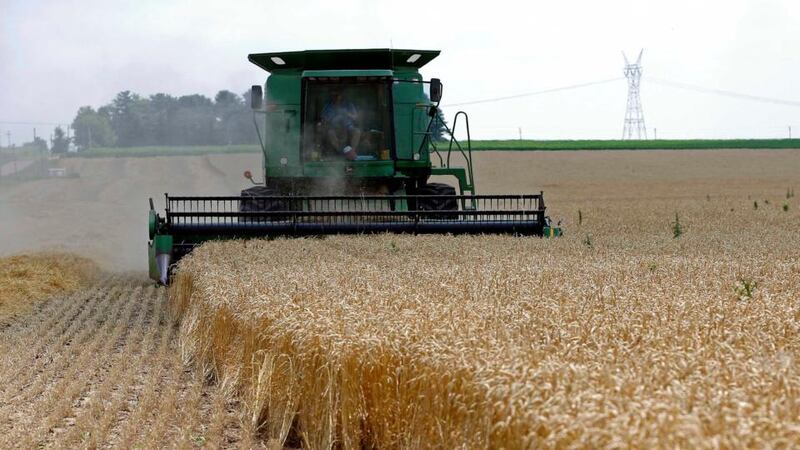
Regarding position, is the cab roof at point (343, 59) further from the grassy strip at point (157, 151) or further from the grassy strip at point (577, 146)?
the grassy strip at point (577, 146)

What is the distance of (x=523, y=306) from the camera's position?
20.0 ft

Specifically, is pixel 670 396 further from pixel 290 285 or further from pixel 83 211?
pixel 83 211

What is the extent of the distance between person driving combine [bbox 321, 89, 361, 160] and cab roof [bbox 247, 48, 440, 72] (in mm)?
538

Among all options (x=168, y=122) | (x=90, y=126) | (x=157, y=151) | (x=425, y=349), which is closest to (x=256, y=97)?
(x=425, y=349)

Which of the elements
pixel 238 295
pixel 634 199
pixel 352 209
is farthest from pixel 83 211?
pixel 238 295

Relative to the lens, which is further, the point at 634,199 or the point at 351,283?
the point at 634,199

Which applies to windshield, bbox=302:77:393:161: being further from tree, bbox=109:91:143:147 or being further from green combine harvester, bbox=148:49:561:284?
tree, bbox=109:91:143:147

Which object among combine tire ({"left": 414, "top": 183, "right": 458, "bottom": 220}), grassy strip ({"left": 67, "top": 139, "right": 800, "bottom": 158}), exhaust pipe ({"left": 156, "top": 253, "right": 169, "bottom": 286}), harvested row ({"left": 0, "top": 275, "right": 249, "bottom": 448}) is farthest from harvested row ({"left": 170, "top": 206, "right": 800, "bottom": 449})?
grassy strip ({"left": 67, "top": 139, "right": 800, "bottom": 158})

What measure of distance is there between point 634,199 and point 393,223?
23.6m

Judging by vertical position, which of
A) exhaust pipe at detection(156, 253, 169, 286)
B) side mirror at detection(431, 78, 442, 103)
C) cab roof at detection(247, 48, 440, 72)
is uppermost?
cab roof at detection(247, 48, 440, 72)

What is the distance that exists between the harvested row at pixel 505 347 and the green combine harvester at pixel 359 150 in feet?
11.6

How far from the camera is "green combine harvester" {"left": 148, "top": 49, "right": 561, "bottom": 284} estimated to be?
1387cm

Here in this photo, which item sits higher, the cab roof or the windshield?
the cab roof

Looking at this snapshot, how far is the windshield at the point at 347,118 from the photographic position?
14.6 metres
